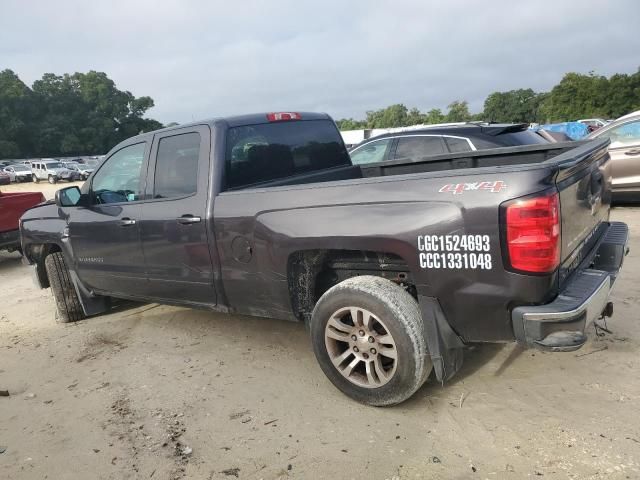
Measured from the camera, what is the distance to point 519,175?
2420 mm

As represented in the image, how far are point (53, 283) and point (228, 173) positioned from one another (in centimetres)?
284

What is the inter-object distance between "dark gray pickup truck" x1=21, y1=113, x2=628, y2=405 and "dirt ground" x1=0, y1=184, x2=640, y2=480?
1.09 feet

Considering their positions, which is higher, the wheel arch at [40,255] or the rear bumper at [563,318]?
the wheel arch at [40,255]

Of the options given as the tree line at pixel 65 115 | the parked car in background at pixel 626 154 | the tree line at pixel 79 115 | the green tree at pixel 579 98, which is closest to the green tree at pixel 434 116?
the tree line at pixel 79 115

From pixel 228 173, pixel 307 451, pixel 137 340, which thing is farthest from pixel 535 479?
pixel 137 340

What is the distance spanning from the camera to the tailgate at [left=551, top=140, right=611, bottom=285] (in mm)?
2615

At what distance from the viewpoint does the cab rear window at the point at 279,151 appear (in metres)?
3.77

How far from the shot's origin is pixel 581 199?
9.60ft

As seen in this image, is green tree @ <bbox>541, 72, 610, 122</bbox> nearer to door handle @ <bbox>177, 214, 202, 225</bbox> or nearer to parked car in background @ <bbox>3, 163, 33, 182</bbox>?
parked car in background @ <bbox>3, 163, 33, 182</bbox>

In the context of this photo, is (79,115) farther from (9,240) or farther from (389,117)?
(9,240)

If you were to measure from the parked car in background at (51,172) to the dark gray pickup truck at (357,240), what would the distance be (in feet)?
111

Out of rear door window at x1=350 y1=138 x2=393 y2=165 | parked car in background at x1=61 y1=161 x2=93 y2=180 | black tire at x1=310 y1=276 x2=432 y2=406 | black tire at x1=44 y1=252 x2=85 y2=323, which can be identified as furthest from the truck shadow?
parked car in background at x1=61 y1=161 x2=93 y2=180

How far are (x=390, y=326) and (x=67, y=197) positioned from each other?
137 inches

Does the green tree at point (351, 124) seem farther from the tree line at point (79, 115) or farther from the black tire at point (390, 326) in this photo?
the black tire at point (390, 326)
